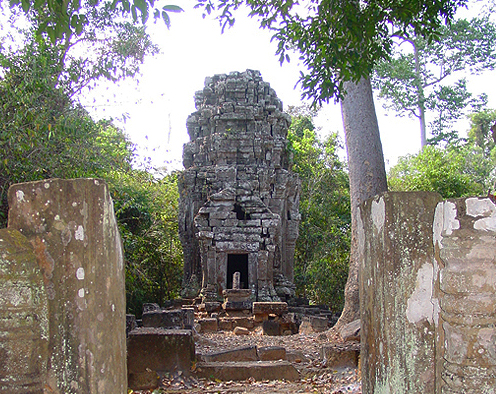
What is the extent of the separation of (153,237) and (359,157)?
8.79 metres

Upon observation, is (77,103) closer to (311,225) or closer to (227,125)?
(227,125)

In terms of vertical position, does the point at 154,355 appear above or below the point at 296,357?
above

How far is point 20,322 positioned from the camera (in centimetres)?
265

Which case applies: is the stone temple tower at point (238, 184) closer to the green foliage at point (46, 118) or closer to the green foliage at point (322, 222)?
the green foliage at point (322, 222)

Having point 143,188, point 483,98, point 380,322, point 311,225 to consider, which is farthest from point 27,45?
point 483,98

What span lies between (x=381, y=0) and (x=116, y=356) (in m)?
5.51

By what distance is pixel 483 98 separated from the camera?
2280 cm

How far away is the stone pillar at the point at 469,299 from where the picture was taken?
2605 millimetres

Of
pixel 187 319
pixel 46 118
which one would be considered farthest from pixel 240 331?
pixel 46 118

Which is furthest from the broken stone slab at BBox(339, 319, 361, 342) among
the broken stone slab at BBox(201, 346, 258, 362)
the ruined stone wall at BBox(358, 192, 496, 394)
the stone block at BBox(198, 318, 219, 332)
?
the stone block at BBox(198, 318, 219, 332)

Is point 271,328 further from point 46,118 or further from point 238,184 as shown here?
point 46,118

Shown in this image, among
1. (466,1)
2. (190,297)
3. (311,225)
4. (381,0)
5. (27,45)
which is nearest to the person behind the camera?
(381,0)

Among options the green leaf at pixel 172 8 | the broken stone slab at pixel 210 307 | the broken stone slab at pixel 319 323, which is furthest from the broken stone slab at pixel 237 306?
the green leaf at pixel 172 8

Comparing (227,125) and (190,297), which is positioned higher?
(227,125)
